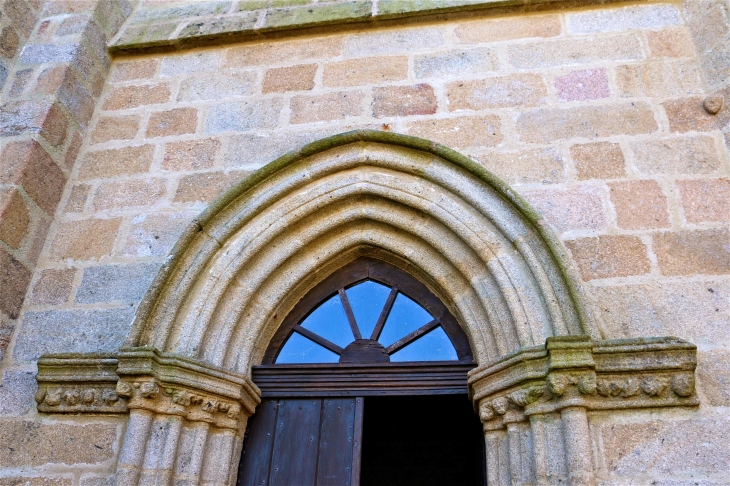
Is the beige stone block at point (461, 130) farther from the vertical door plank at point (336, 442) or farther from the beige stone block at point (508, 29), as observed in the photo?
the vertical door plank at point (336, 442)

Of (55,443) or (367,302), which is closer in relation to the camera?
(55,443)

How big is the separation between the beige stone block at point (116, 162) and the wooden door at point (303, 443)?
156cm

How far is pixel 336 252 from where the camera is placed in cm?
337

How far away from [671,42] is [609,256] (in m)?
1.43

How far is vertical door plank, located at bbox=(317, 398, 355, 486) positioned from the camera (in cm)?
292

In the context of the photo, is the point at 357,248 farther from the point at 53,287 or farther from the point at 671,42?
the point at 671,42

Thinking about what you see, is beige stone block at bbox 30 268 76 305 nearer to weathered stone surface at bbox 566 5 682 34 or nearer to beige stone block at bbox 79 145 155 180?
beige stone block at bbox 79 145 155 180

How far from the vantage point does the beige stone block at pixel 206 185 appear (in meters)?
3.50

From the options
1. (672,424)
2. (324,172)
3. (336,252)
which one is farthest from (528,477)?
(324,172)

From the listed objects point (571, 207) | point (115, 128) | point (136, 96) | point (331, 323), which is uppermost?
point (136, 96)

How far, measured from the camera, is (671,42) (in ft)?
11.7

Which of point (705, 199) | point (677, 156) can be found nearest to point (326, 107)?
point (677, 156)

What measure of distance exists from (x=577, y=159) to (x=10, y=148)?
9.84ft

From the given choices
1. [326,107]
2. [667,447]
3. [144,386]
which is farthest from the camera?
[326,107]
